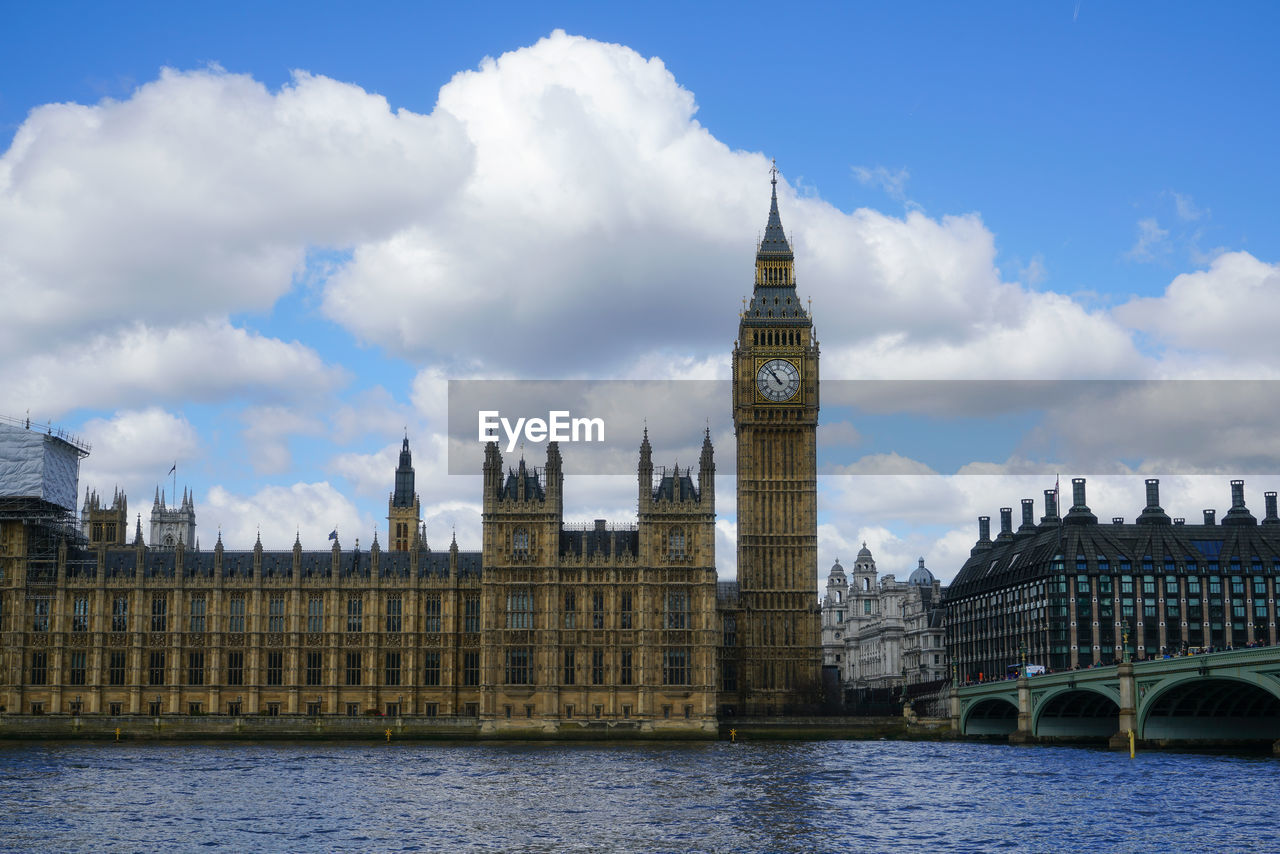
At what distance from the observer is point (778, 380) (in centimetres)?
16600

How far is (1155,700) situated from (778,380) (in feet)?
208

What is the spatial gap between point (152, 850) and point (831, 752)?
65.8 meters

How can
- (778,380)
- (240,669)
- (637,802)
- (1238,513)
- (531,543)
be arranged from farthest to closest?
(1238,513) < (778,380) < (240,669) < (531,543) < (637,802)

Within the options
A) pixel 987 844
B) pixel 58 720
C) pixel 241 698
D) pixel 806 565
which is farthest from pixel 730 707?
pixel 987 844

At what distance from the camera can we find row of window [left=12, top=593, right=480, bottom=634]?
14712 centimetres

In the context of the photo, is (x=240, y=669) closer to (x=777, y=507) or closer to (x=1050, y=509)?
(x=777, y=507)

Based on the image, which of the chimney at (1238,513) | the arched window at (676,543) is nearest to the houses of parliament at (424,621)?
the arched window at (676,543)

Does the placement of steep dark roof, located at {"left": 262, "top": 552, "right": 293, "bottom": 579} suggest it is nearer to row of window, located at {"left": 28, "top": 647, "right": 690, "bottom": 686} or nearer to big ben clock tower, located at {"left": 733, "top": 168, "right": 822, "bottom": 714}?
row of window, located at {"left": 28, "top": 647, "right": 690, "bottom": 686}

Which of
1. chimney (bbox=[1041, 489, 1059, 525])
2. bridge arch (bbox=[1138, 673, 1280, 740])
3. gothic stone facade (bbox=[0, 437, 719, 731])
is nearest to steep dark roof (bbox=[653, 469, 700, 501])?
gothic stone facade (bbox=[0, 437, 719, 731])

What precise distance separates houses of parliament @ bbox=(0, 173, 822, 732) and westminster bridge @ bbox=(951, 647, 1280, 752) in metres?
25.9

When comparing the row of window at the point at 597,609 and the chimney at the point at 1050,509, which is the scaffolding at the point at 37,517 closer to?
the row of window at the point at 597,609

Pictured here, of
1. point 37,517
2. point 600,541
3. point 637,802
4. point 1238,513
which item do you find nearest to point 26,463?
point 37,517

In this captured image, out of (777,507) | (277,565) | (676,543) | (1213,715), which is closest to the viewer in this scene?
(1213,715)

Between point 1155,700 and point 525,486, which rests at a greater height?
point 525,486
